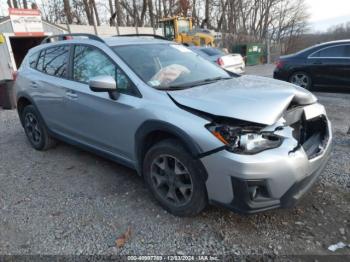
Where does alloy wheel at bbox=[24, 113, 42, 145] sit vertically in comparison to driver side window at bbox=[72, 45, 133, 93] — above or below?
below

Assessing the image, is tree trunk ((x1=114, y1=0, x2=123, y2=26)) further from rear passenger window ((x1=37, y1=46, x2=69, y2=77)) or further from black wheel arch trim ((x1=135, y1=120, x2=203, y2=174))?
black wheel arch trim ((x1=135, y1=120, x2=203, y2=174))

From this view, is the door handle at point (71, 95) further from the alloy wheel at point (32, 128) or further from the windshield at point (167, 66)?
the alloy wheel at point (32, 128)

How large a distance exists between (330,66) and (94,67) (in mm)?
6856

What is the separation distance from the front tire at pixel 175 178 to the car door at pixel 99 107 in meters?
0.38

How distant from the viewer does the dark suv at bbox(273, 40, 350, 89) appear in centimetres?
785

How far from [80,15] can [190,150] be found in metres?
30.4

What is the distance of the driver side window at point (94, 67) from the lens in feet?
10.3

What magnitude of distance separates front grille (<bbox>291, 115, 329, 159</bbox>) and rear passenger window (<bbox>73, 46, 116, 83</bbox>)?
2.00 meters

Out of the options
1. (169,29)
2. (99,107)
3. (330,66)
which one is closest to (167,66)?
(99,107)

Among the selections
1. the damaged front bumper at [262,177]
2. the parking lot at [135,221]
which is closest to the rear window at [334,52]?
the parking lot at [135,221]

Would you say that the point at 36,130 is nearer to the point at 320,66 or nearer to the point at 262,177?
the point at 262,177

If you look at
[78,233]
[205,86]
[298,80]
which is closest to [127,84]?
[205,86]

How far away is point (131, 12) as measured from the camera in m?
33.6

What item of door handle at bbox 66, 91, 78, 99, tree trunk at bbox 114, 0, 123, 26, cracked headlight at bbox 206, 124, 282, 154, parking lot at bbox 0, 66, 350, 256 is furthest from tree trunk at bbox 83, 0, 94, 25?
cracked headlight at bbox 206, 124, 282, 154
